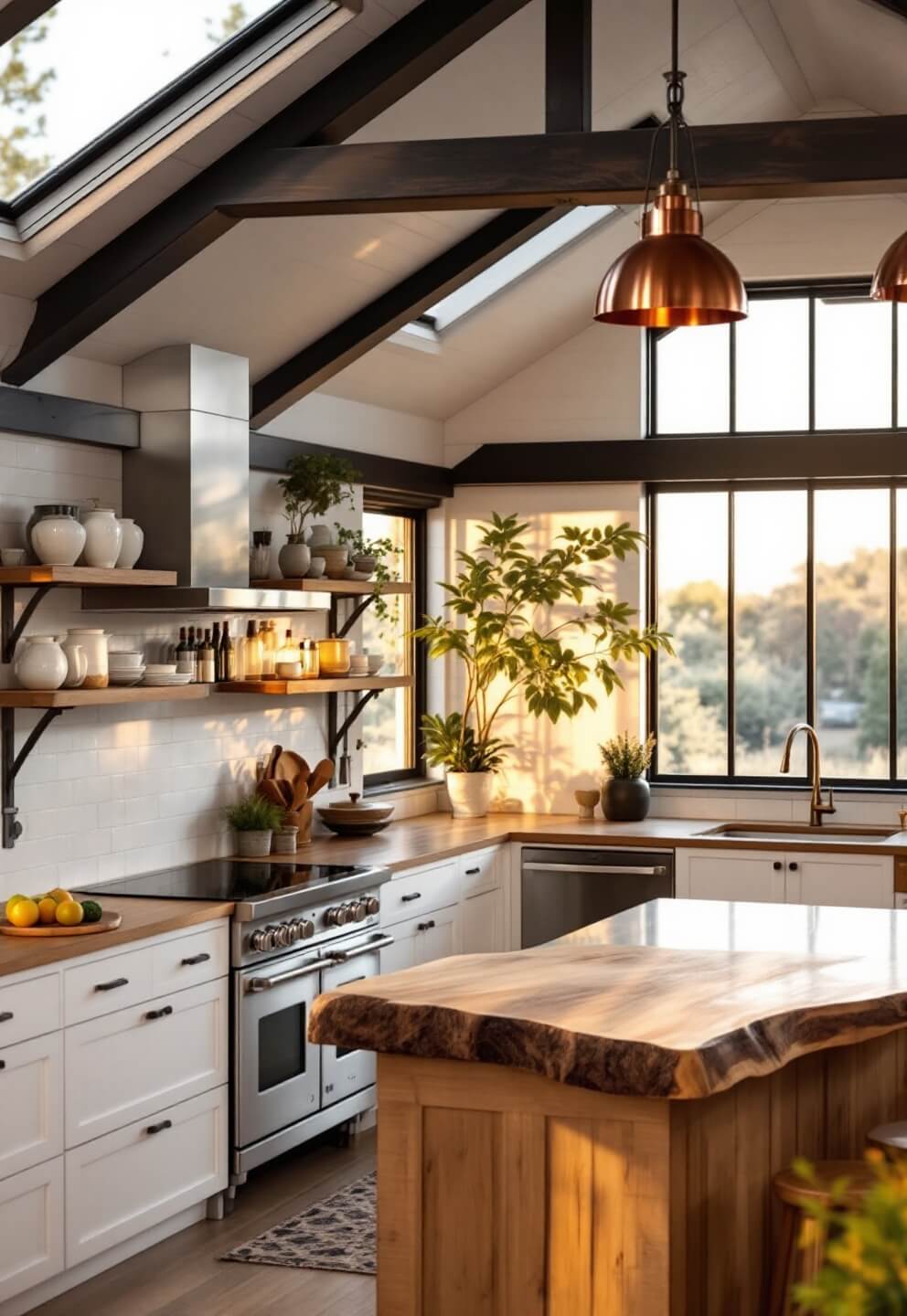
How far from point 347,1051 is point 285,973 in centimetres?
68

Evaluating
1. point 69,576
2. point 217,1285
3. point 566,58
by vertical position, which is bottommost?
point 217,1285

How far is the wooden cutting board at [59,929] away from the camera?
15.1 feet

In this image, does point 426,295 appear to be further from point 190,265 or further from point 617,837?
point 617,837

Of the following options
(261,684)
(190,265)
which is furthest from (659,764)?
(190,265)

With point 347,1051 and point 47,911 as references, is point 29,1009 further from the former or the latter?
point 347,1051

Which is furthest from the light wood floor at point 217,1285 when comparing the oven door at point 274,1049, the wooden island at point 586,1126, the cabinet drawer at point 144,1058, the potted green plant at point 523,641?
the potted green plant at point 523,641

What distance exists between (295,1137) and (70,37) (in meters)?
3.52

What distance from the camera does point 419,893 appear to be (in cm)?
659

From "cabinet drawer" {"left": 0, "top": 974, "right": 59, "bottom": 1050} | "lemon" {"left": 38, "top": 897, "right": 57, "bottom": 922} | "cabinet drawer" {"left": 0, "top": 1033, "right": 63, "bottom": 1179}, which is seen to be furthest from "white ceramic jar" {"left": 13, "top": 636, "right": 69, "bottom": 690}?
"cabinet drawer" {"left": 0, "top": 1033, "right": 63, "bottom": 1179}

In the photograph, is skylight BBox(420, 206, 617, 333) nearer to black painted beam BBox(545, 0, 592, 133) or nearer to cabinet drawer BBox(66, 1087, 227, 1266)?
black painted beam BBox(545, 0, 592, 133)

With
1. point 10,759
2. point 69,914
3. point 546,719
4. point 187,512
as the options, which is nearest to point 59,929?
point 69,914

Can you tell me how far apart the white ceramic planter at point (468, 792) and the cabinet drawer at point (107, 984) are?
3196mm

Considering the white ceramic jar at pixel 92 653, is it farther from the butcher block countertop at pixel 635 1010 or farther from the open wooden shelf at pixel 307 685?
the butcher block countertop at pixel 635 1010

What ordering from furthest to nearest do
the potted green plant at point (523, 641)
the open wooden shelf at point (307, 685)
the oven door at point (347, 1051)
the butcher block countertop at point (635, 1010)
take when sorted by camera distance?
the potted green plant at point (523, 641) < the open wooden shelf at point (307, 685) < the oven door at point (347, 1051) < the butcher block countertop at point (635, 1010)
